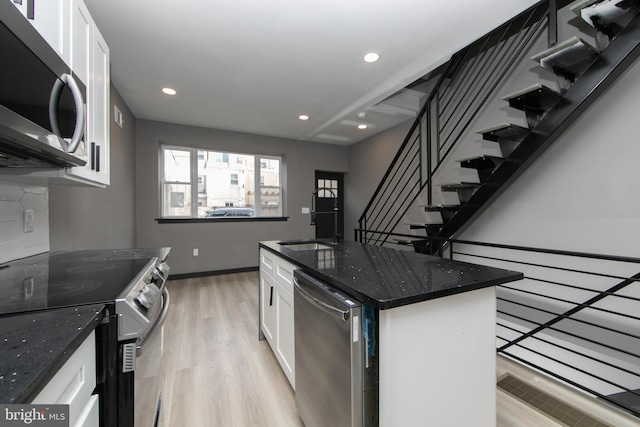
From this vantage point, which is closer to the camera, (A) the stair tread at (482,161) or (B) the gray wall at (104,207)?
(B) the gray wall at (104,207)

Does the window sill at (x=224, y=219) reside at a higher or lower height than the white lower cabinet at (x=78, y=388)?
higher

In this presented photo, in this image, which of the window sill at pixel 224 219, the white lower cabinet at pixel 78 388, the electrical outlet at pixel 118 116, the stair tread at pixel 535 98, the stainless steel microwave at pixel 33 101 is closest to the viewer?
the white lower cabinet at pixel 78 388

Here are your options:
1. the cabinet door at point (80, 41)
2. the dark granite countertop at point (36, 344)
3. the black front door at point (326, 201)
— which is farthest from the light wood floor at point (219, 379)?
the black front door at point (326, 201)

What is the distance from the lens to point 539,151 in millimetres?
1968

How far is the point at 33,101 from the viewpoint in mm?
913

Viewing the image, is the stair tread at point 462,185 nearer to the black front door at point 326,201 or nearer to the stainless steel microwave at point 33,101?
the stainless steel microwave at point 33,101

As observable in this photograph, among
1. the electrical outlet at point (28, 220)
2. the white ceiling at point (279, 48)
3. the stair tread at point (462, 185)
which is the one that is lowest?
the electrical outlet at point (28, 220)

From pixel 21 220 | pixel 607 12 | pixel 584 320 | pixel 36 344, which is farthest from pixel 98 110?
pixel 584 320

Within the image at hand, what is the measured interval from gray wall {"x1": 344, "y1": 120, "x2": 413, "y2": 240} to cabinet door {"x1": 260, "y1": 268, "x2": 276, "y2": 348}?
129 inches

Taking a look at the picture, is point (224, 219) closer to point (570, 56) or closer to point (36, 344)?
point (36, 344)

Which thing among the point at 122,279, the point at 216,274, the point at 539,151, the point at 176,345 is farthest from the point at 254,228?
the point at 539,151

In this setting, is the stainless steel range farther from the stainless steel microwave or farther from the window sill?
the window sill

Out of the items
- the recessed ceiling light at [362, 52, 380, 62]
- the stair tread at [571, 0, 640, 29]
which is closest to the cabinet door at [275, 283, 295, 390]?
the recessed ceiling light at [362, 52, 380, 62]

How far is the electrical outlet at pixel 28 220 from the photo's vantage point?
1.53 meters
